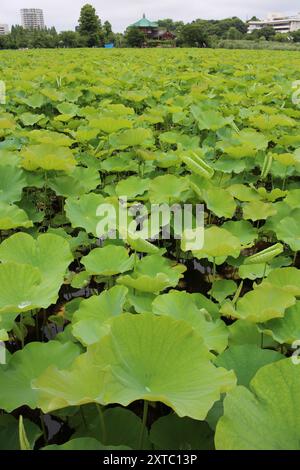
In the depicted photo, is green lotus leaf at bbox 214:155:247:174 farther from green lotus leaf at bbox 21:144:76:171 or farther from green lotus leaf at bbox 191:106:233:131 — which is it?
green lotus leaf at bbox 21:144:76:171

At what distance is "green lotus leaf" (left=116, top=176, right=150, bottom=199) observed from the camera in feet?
6.89

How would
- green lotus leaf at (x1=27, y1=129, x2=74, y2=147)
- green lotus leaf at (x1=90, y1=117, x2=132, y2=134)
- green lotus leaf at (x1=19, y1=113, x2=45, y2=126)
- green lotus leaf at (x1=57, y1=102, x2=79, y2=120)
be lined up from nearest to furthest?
1. green lotus leaf at (x1=27, y1=129, x2=74, y2=147)
2. green lotus leaf at (x1=90, y1=117, x2=132, y2=134)
3. green lotus leaf at (x1=19, y1=113, x2=45, y2=126)
4. green lotus leaf at (x1=57, y1=102, x2=79, y2=120)

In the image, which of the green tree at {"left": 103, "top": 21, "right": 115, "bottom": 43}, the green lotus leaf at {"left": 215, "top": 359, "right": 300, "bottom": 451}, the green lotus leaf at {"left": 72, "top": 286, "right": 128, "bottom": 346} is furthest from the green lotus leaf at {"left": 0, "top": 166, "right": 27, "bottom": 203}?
the green tree at {"left": 103, "top": 21, "right": 115, "bottom": 43}

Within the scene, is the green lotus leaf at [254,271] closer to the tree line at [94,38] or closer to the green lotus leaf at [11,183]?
the green lotus leaf at [11,183]

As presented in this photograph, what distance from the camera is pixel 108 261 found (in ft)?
4.84

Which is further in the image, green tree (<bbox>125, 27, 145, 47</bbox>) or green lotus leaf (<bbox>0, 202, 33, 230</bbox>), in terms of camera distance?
green tree (<bbox>125, 27, 145, 47</bbox>)

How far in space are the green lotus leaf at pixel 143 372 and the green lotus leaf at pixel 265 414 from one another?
0.18ft

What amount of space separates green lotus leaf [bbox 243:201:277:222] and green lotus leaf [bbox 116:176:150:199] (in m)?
0.49

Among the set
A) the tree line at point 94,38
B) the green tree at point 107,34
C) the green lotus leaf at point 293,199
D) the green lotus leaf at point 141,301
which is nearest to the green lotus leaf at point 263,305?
the green lotus leaf at point 141,301

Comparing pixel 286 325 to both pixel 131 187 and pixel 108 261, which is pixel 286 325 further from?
pixel 131 187

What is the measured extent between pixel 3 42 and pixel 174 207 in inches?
1240

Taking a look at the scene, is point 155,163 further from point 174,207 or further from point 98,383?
point 98,383

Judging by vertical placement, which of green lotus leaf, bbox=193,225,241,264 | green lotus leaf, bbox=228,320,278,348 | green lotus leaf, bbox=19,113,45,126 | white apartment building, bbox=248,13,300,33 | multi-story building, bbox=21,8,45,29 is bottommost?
green lotus leaf, bbox=228,320,278,348

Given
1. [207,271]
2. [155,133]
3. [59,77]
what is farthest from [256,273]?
[59,77]
